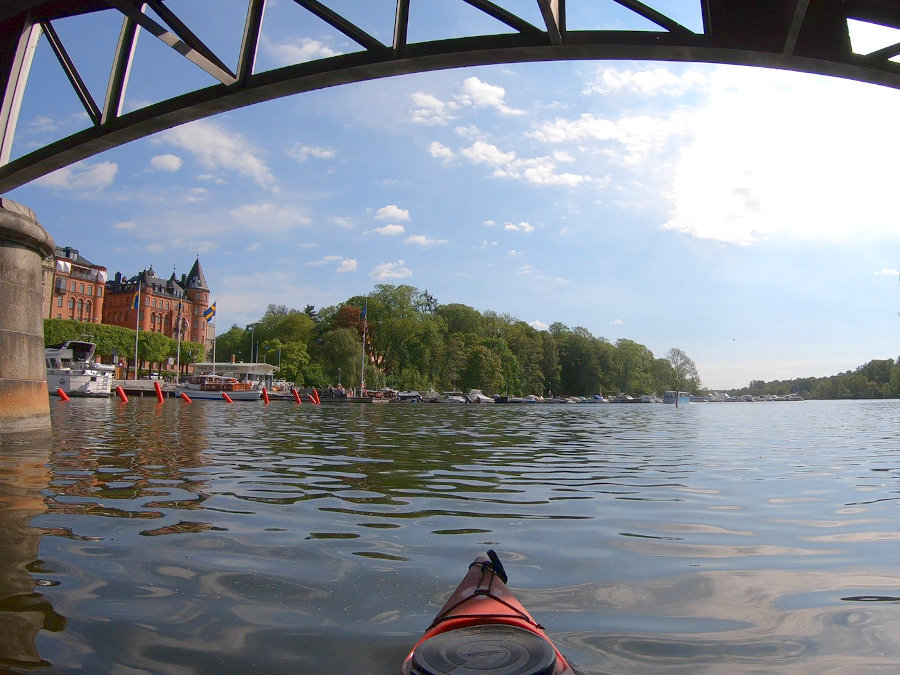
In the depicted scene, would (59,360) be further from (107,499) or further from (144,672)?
(144,672)

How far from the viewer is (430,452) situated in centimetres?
1408

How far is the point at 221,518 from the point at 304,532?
103cm

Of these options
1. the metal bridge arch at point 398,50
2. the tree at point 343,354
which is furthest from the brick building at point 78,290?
the metal bridge arch at point 398,50

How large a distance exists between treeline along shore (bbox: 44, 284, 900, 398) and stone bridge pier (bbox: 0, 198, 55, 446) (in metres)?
54.6

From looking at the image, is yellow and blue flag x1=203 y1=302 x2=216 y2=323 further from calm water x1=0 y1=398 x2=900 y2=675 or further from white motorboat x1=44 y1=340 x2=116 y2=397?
calm water x1=0 y1=398 x2=900 y2=675

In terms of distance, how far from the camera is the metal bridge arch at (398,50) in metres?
6.57

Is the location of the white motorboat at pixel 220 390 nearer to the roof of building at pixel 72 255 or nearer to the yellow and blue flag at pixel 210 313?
the yellow and blue flag at pixel 210 313

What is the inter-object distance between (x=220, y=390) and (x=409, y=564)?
204 ft

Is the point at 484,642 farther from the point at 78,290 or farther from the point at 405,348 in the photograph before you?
the point at 78,290

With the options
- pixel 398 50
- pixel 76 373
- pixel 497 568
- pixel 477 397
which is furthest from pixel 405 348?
pixel 497 568

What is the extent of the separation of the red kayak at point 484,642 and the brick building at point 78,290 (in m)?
105

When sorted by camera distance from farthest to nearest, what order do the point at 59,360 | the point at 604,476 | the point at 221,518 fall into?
the point at 59,360
the point at 604,476
the point at 221,518

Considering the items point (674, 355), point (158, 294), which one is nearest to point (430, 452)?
point (158, 294)

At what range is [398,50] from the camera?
721 centimetres
